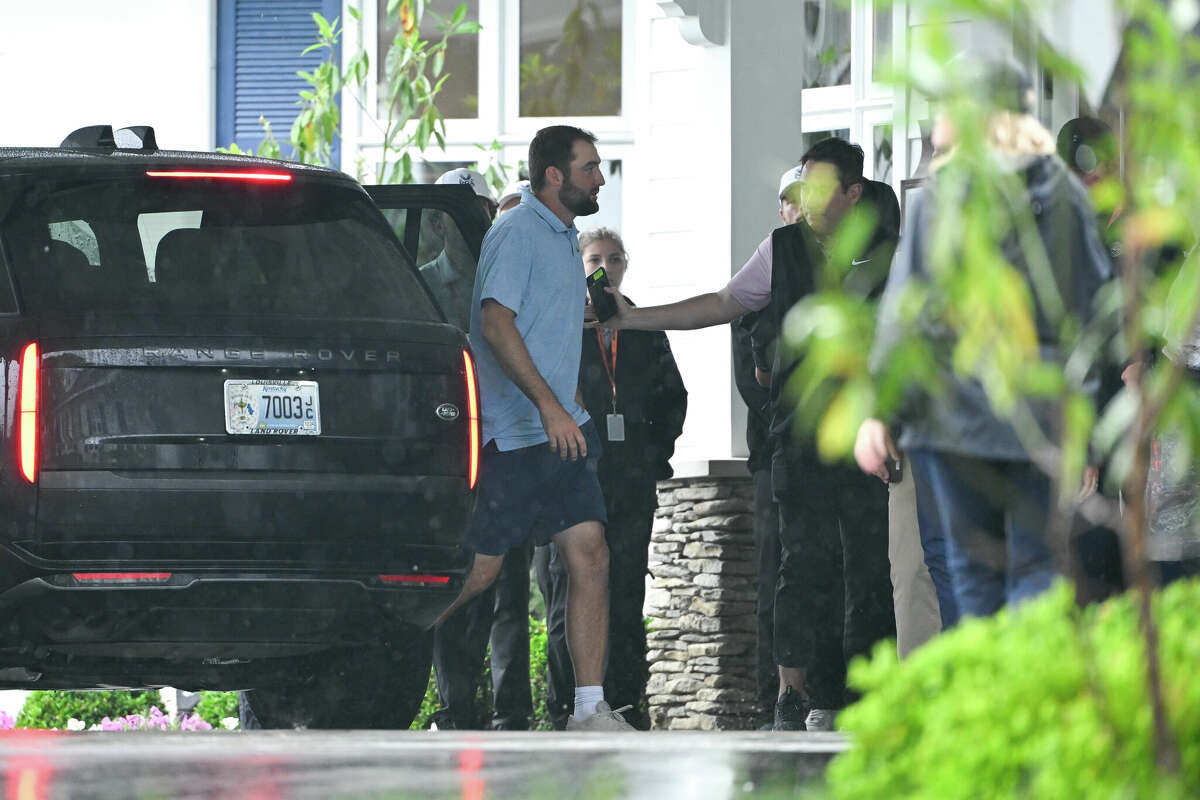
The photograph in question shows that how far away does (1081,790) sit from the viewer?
109 inches

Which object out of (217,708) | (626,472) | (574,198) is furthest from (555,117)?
(574,198)

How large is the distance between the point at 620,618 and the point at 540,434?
1646mm

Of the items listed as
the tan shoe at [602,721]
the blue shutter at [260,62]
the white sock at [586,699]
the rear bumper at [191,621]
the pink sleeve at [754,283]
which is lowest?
the tan shoe at [602,721]

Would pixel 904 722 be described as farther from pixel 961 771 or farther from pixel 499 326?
pixel 499 326

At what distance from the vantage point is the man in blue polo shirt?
760cm

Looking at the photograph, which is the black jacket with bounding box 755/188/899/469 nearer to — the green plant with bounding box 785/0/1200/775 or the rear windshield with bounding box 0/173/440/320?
the rear windshield with bounding box 0/173/440/320

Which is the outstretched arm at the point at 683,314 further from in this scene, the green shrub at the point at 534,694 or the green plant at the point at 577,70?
the green plant at the point at 577,70

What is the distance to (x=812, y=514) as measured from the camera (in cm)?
802

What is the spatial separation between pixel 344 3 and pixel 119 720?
17.4ft

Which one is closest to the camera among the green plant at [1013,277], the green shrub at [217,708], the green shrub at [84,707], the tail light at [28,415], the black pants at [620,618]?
the green plant at [1013,277]

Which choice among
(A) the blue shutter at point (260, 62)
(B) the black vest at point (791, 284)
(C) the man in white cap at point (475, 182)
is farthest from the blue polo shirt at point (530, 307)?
(A) the blue shutter at point (260, 62)

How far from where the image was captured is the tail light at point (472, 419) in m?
6.77

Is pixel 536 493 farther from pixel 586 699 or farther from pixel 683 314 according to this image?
pixel 683 314

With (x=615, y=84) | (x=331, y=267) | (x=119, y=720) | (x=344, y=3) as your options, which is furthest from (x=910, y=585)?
(x=344, y=3)
